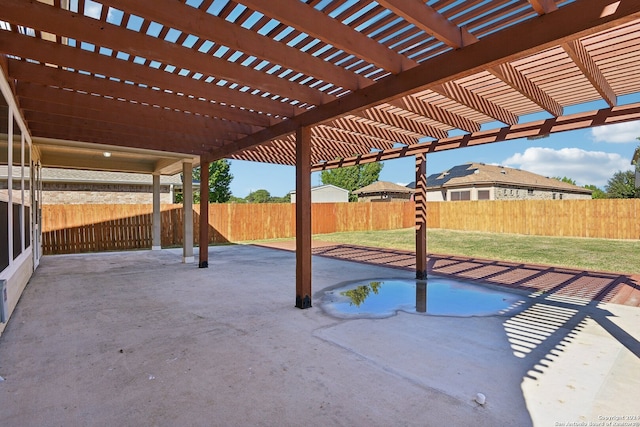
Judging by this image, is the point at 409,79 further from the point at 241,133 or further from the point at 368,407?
the point at 241,133

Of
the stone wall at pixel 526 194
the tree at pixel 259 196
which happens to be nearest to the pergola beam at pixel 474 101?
the stone wall at pixel 526 194

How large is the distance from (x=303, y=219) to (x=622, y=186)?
30525 mm

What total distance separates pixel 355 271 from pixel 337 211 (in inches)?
458

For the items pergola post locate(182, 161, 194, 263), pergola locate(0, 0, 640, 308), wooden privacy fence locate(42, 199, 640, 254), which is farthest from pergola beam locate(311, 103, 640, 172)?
wooden privacy fence locate(42, 199, 640, 254)

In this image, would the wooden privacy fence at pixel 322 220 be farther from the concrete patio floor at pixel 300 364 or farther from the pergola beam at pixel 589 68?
the pergola beam at pixel 589 68

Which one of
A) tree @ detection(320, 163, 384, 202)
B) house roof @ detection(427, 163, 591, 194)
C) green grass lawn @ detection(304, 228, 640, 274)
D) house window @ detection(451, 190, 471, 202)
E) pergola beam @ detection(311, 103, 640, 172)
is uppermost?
tree @ detection(320, 163, 384, 202)

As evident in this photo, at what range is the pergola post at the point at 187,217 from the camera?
8.93 m

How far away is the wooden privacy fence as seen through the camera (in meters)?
11.7

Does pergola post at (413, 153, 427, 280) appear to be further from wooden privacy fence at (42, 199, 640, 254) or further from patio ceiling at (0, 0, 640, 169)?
wooden privacy fence at (42, 199, 640, 254)

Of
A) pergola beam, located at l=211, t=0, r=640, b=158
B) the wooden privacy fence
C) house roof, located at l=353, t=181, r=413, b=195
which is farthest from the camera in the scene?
house roof, located at l=353, t=181, r=413, b=195

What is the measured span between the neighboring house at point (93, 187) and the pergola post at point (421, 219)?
12.9 m

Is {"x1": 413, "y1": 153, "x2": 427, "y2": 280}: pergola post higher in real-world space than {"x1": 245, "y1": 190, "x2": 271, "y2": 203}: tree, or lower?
lower

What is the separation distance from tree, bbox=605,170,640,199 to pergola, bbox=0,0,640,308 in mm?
26124

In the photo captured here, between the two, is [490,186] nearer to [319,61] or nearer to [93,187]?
[319,61]
